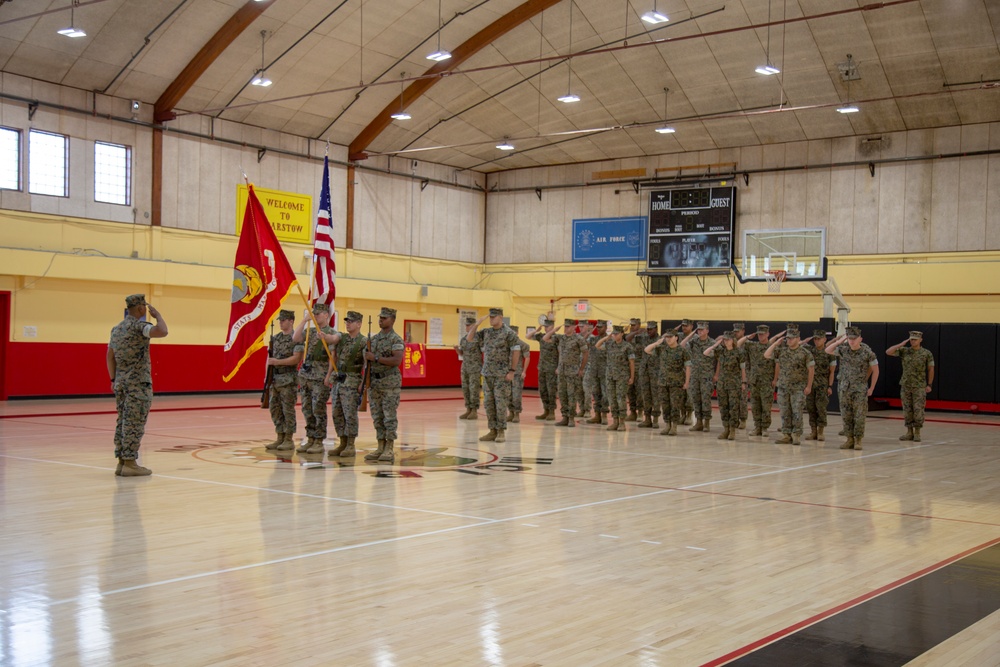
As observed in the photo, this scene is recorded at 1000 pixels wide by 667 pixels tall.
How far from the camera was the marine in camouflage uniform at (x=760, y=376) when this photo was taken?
1571 centimetres

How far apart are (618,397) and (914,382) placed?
16.2 ft

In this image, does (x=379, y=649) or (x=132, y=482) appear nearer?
(x=379, y=649)

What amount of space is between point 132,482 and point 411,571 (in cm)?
459

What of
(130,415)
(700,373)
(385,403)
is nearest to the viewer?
(130,415)

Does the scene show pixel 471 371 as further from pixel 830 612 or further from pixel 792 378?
pixel 830 612

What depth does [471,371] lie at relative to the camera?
59.4 ft

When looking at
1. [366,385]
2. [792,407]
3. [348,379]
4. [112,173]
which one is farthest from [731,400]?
[112,173]

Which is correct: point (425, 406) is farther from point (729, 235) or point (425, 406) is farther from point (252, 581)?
point (252, 581)

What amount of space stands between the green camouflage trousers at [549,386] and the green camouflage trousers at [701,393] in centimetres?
329

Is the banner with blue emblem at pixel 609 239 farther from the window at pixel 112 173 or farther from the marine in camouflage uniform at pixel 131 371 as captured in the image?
the marine in camouflage uniform at pixel 131 371

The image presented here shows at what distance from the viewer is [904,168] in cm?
2477

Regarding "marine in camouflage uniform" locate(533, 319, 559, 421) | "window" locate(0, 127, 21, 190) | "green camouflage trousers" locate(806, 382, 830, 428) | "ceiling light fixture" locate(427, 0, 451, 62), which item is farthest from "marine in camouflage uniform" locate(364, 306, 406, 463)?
"window" locate(0, 127, 21, 190)

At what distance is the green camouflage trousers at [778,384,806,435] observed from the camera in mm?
14883

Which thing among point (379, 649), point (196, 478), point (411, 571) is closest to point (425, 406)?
point (196, 478)
